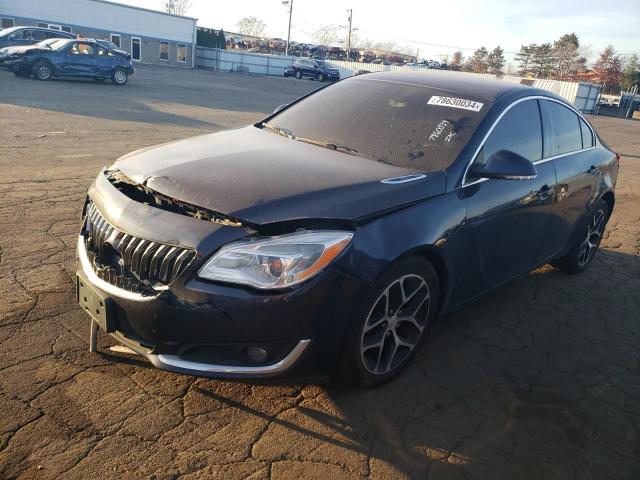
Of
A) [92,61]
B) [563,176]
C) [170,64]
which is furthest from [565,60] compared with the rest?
[563,176]

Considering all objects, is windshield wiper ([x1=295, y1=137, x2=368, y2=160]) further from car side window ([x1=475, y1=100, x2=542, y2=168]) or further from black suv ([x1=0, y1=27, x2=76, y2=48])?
black suv ([x1=0, y1=27, x2=76, y2=48])

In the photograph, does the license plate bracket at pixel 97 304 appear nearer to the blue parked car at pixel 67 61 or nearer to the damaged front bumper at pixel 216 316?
the damaged front bumper at pixel 216 316

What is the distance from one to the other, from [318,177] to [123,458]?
165 centimetres

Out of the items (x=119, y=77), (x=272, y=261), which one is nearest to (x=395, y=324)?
(x=272, y=261)

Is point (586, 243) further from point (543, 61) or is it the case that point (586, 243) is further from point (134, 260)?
point (543, 61)

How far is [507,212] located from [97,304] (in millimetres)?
2589

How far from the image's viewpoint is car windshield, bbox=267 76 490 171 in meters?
3.40

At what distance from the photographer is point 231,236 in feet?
7.97

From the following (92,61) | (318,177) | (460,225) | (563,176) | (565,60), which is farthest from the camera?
(565,60)

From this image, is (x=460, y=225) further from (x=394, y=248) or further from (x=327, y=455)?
(x=327, y=455)

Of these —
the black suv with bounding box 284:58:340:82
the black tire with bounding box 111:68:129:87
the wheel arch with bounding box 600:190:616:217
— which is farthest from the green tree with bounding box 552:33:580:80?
the wheel arch with bounding box 600:190:616:217

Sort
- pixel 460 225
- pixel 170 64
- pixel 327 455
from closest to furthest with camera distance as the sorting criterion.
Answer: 1. pixel 327 455
2. pixel 460 225
3. pixel 170 64

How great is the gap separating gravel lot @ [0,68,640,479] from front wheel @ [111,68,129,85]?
17.8 meters

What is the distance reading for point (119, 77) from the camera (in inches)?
820
